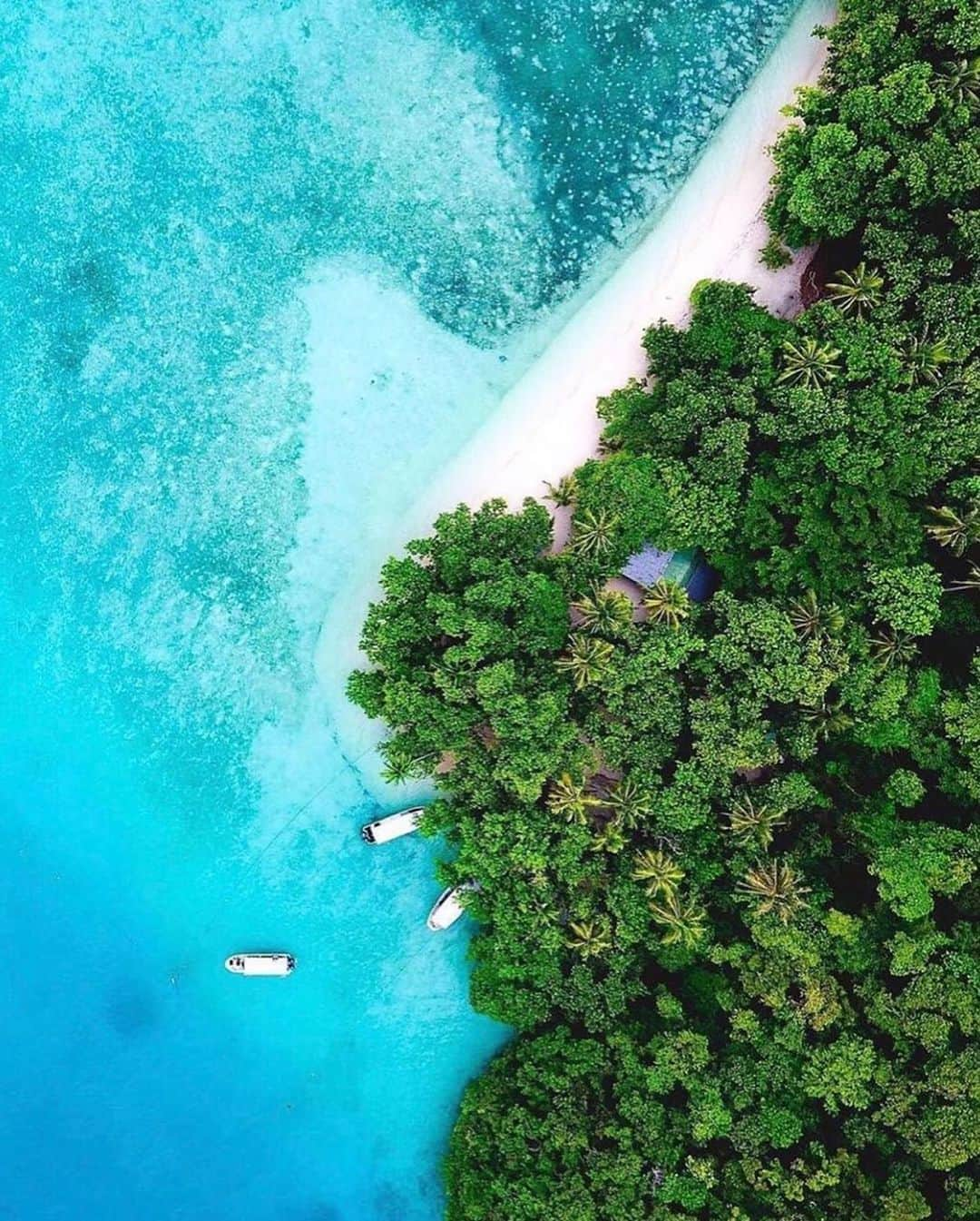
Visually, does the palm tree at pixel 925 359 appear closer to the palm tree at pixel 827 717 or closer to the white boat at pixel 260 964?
the palm tree at pixel 827 717

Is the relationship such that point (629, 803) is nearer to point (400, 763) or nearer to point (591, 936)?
point (591, 936)

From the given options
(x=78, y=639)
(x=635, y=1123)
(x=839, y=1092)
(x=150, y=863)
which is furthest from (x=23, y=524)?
(x=839, y=1092)

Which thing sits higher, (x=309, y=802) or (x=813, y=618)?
(x=309, y=802)

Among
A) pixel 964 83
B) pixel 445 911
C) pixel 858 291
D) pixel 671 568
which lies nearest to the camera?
pixel 964 83

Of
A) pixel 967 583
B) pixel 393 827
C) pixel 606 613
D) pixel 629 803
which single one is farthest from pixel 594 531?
pixel 393 827

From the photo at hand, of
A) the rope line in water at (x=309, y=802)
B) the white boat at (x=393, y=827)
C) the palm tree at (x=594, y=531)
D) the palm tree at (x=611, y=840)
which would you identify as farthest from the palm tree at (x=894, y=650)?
the rope line in water at (x=309, y=802)
